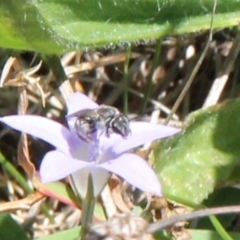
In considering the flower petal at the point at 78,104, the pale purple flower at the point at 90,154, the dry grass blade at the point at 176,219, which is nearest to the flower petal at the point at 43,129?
the pale purple flower at the point at 90,154

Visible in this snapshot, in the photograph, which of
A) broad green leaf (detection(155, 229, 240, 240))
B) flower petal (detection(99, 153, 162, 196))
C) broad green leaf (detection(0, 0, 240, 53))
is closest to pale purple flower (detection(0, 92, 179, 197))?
flower petal (detection(99, 153, 162, 196))

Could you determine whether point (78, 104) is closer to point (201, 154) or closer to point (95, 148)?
point (95, 148)

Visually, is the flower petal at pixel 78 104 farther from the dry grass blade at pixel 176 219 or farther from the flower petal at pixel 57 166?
the dry grass blade at pixel 176 219

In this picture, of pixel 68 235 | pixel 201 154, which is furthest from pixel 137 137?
pixel 201 154

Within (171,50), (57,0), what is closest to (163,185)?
(57,0)

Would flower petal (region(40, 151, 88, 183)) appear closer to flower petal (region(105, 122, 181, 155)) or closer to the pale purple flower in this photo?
the pale purple flower

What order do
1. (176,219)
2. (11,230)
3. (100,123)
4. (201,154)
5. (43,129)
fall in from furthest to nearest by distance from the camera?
(201,154) < (11,230) < (100,123) < (43,129) < (176,219)

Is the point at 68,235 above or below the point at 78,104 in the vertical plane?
below

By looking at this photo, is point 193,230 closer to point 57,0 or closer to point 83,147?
point 83,147
